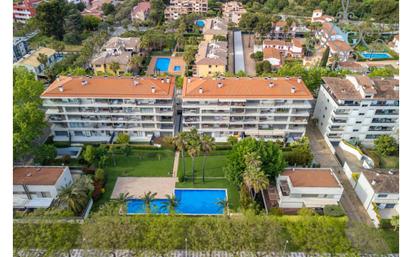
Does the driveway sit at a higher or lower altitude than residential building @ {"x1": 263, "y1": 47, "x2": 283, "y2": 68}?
→ lower

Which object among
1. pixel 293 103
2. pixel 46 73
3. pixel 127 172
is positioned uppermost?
pixel 293 103

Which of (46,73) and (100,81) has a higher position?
(100,81)

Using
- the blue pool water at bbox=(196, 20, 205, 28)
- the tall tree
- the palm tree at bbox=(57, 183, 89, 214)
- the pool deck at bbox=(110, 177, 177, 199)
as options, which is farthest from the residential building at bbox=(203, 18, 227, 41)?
the palm tree at bbox=(57, 183, 89, 214)

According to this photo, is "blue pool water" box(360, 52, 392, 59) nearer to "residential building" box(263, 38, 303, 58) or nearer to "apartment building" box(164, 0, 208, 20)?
"residential building" box(263, 38, 303, 58)

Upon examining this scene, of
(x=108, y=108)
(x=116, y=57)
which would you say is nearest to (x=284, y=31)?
(x=116, y=57)

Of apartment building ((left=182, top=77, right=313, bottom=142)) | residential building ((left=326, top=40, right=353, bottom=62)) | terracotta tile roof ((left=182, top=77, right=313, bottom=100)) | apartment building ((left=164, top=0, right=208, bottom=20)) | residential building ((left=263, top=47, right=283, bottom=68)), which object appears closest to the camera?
terracotta tile roof ((left=182, top=77, right=313, bottom=100))

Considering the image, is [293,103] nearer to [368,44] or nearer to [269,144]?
[269,144]

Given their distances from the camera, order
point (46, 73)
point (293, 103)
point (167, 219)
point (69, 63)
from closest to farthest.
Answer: point (167, 219) → point (293, 103) → point (46, 73) → point (69, 63)

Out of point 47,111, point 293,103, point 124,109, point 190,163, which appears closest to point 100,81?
point 124,109
